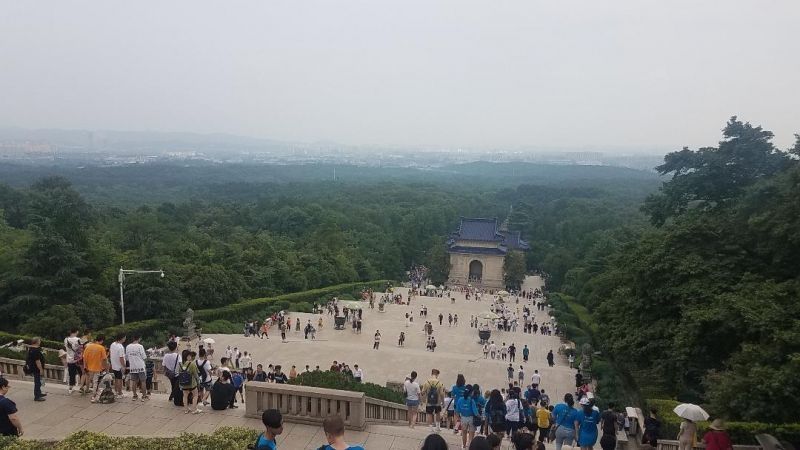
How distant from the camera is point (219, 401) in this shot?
1088 centimetres

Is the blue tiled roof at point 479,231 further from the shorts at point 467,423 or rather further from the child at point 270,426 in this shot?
the child at point 270,426

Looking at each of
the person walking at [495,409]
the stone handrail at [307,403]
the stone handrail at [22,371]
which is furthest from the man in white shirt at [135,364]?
the person walking at [495,409]

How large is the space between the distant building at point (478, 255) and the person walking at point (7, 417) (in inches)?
2111

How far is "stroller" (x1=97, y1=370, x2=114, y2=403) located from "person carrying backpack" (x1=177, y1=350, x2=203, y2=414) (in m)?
1.54

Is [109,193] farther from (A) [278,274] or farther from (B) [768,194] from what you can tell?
(B) [768,194]

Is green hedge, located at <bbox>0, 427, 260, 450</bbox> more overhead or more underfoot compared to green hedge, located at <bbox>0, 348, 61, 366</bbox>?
more overhead

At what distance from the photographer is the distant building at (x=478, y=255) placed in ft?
198

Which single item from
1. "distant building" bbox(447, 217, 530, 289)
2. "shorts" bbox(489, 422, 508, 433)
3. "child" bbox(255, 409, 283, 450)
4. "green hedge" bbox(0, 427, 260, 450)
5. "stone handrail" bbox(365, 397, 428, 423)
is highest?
"child" bbox(255, 409, 283, 450)

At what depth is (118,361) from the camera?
11.5 metres

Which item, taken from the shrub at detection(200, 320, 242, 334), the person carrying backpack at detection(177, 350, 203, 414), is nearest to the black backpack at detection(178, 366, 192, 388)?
the person carrying backpack at detection(177, 350, 203, 414)

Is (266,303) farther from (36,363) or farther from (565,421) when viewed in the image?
(565,421)

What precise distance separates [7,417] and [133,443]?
208 centimetres

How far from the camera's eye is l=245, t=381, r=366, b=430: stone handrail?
33.7ft

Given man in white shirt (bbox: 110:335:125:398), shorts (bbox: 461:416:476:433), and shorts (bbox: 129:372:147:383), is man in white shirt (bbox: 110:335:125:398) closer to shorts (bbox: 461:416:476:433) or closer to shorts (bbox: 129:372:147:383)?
shorts (bbox: 129:372:147:383)
